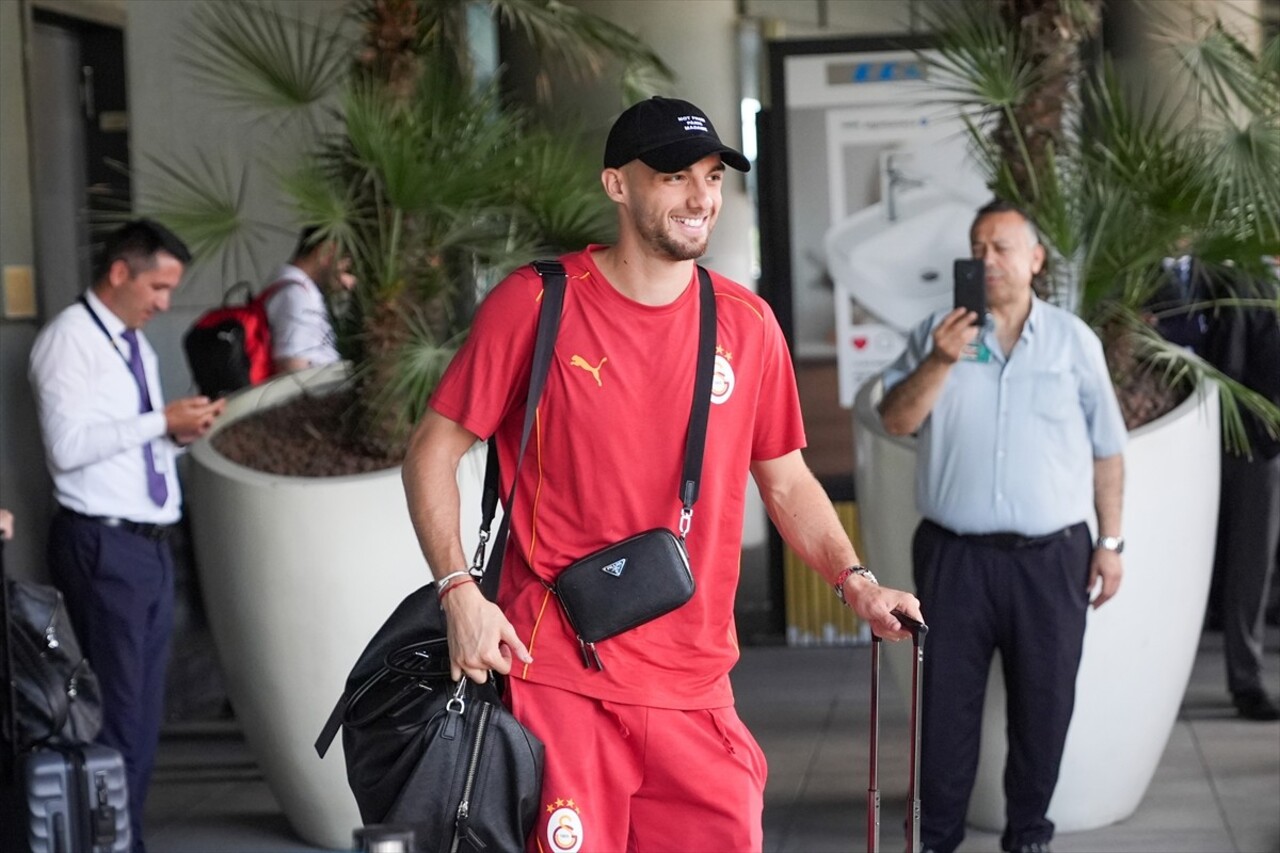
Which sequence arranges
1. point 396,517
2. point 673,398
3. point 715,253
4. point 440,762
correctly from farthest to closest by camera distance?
1. point 715,253
2. point 396,517
3. point 673,398
4. point 440,762

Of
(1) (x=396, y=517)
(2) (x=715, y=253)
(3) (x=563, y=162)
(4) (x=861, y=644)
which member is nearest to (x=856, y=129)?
(2) (x=715, y=253)

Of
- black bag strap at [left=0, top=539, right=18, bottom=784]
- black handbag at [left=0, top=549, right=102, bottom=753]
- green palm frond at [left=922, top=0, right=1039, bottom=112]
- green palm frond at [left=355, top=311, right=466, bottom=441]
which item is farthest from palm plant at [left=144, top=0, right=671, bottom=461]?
black bag strap at [left=0, top=539, right=18, bottom=784]

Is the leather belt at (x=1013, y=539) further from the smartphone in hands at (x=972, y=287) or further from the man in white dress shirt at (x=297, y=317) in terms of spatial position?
the man in white dress shirt at (x=297, y=317)

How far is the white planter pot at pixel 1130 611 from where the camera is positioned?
540 cm

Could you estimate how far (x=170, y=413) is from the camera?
5.38 m

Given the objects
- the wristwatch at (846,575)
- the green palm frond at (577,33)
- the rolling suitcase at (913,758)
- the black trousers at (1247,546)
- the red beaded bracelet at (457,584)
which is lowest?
the black trousers at (1247,546)

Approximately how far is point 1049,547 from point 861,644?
4190 millimetres

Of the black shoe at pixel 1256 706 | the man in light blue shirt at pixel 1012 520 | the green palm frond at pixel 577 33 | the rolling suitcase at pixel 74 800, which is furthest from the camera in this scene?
the black shoe at pixel 1256 706

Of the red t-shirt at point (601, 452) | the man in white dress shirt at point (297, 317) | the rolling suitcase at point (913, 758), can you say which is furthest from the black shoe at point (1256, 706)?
the red t-shirt at point (601, 452)

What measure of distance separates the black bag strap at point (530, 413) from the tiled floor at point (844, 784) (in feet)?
8.58

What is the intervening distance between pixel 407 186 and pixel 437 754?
2908 mm

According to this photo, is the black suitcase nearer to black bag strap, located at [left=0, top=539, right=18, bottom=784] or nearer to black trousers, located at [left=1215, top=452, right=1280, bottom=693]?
black bag strap, located at [left=0, top=539, right=18, bottom=784]

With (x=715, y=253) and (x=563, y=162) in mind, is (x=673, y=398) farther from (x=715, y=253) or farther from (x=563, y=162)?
(x=715, y=253)

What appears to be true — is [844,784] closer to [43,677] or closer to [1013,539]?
[1013,539]
